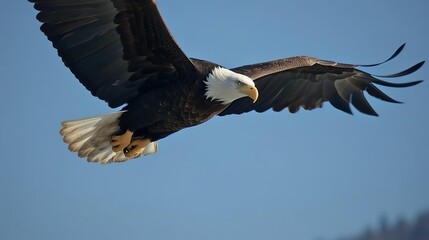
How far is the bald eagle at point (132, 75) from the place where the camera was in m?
6.86

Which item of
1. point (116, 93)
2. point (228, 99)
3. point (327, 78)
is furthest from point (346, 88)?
point (116, 93)

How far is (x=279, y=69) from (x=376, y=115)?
1181 mm

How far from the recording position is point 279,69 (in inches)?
310

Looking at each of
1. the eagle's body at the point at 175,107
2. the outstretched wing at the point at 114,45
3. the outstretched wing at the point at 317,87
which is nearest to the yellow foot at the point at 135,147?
the eagle's body at the point at 175,107

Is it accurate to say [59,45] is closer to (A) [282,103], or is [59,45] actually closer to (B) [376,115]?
(A) [282,103]

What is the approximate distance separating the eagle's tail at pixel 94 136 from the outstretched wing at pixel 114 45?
0.24 metres

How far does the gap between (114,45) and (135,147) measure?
3.30 ft

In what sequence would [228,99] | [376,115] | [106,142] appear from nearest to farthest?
[228,99]
[106,142]
[376,115]

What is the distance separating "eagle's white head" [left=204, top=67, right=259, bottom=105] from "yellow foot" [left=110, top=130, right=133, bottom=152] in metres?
0.82

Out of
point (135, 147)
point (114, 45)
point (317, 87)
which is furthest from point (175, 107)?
point (317, 87)

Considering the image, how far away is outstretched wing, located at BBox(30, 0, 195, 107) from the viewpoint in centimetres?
682

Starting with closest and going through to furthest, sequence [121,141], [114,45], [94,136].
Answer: [114,45], [121,141], [94,136]

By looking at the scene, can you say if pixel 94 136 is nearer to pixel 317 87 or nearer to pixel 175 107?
pixel 175 107

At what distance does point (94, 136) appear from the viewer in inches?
302
